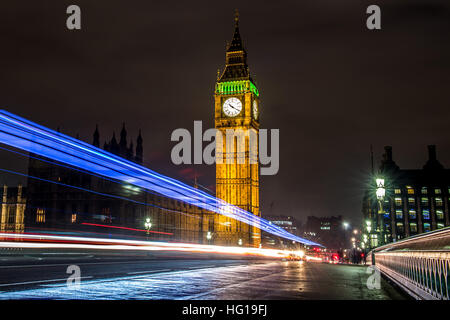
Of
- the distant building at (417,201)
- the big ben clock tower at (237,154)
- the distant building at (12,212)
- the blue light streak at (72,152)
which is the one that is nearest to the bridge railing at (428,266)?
the blue light streak at (72,152)

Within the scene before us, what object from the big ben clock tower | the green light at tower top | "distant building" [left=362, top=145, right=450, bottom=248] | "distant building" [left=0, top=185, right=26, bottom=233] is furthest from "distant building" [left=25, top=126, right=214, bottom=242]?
"distant building" [left=362, top=145, right=450, bottom=248]

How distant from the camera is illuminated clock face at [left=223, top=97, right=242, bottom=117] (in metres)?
94.3

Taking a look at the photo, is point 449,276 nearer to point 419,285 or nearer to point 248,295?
point 419,285

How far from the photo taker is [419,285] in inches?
375

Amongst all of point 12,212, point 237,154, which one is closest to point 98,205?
point 12,212

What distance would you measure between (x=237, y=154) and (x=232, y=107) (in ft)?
34.4

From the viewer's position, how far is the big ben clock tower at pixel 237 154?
91.6m

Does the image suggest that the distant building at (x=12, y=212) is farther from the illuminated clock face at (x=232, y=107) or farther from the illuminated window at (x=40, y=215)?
the illuminated clock face at (x=232, y=107)

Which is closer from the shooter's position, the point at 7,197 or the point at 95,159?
the point at 95,159

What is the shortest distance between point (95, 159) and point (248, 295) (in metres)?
21.6

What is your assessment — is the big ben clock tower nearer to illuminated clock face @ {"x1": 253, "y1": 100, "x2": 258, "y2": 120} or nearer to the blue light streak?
illuminated clock face @ {"x1": 253, "y1": 100, "x2": 258, "y2": 120}

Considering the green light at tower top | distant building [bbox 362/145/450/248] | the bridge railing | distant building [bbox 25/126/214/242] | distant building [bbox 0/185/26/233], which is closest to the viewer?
the bridge railing
